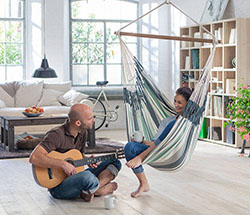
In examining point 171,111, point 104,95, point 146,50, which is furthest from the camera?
point 146,50

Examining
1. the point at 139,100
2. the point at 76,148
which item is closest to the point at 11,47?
the point at 139,100

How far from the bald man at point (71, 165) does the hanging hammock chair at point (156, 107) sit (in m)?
0.42

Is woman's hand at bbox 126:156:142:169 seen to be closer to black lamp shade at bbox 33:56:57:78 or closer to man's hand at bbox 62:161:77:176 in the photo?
man's hand at bbox 62:161:77:176

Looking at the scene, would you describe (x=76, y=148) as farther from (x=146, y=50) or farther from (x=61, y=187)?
(x=146, y=50)

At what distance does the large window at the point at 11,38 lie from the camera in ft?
31.1

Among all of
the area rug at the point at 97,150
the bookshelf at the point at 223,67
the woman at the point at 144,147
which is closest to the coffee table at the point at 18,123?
the area rug at the point at 97,150

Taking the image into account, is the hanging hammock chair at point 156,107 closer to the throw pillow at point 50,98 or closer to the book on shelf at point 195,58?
the book on shelf at point 195,58

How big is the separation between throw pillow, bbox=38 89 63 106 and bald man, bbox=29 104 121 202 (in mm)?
4527

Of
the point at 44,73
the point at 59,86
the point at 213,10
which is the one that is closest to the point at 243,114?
the point at 213,10

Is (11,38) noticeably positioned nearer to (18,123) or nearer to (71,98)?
(71,98)

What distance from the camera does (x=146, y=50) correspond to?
9.86 meters

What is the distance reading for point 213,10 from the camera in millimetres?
7816

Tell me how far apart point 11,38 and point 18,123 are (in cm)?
321

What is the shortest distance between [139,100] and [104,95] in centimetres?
438
